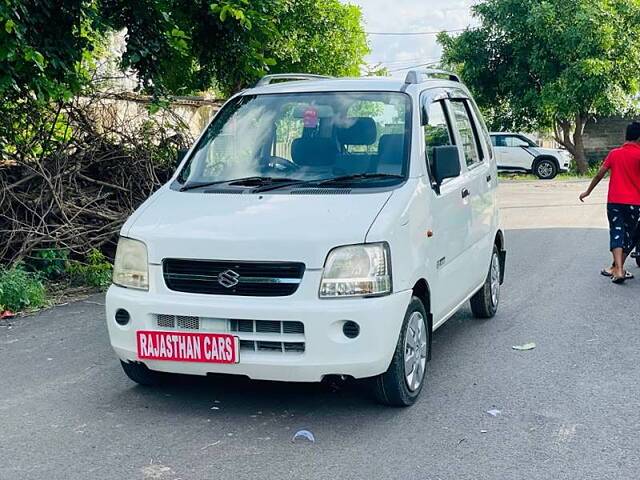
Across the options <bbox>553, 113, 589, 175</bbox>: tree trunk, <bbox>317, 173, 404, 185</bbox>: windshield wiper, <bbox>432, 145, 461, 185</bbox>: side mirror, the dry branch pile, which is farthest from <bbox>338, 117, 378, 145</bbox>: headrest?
<bbox>553, 113, 589, 175</bbox>: tree trunk

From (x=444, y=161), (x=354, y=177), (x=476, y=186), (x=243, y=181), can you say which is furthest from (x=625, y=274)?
(x=243, y=181)

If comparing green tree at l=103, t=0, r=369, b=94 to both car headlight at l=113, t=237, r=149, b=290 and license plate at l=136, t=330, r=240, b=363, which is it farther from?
license plate at l=136, t=330, r=240, b=363

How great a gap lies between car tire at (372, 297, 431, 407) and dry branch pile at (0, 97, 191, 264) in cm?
516

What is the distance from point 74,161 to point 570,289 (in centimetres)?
562

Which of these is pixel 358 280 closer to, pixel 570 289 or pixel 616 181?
pixel 570 289

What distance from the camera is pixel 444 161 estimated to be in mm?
5559

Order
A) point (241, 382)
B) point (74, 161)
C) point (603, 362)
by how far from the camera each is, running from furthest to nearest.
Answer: point (74, 161) < point (603, 362) < point (241, 382)

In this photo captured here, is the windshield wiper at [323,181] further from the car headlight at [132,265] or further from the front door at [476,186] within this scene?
the front door at [476,186]

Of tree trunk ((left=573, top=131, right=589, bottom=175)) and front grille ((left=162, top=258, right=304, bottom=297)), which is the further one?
tree trunk ((left=573, top=131, right=589, bottom=175))

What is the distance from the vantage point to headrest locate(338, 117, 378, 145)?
5.73m

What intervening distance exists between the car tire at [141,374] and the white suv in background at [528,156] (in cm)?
2503

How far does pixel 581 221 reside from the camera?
15516mm

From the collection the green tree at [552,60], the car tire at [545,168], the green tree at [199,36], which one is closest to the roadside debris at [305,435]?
the green tree at [199,36]

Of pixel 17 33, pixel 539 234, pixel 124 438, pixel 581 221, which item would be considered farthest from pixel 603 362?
pixel 581 221
